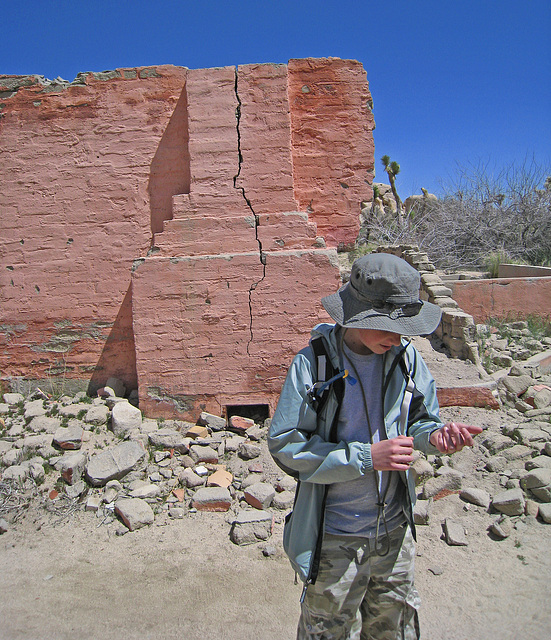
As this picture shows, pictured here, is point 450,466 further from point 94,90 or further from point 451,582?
point 94,90

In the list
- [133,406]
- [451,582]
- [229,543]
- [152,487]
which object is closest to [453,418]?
[451,582]

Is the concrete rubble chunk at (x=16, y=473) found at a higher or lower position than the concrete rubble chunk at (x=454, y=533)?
higher

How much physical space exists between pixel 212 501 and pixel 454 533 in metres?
1.82

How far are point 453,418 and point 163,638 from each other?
11.0 feet

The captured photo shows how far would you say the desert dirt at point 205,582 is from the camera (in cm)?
292

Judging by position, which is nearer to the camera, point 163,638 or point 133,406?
point 163,638

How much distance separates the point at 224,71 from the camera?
17.1 feet

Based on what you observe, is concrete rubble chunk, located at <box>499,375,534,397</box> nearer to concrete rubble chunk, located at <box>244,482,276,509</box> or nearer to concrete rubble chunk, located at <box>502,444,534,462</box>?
concrete rubble chunk, located at <box>502,444,534,462</box>

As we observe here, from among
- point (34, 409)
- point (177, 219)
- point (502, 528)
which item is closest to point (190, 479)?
point (34, 409)

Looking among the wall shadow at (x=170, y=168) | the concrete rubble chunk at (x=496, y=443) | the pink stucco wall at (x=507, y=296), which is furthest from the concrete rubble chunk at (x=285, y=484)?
the pink stucco wall at (x=507, y=296)

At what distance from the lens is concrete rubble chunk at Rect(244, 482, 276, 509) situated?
4039 millimetres

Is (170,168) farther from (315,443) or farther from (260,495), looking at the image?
(315,443)

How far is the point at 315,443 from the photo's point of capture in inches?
73.4

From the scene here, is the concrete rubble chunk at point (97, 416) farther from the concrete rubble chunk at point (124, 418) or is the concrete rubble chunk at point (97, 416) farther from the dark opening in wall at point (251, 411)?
the dark opening in wall at point (251, 411)
